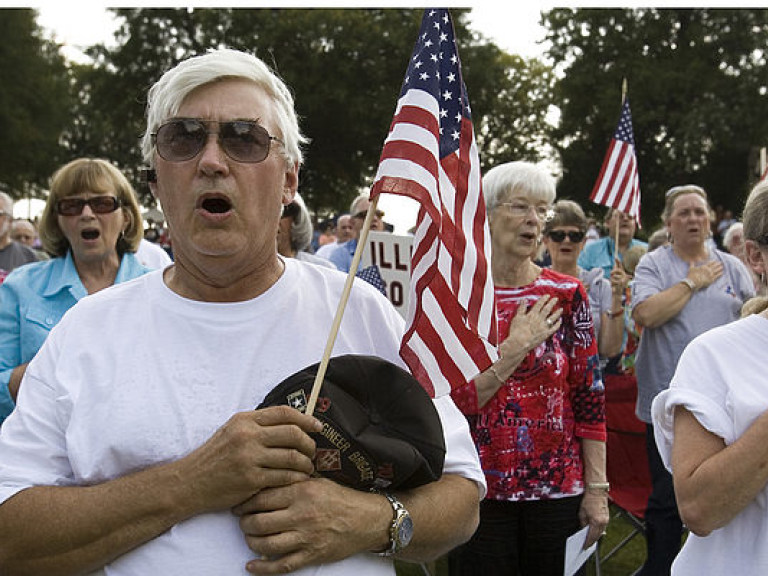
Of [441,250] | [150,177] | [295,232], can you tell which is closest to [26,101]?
[295,232]

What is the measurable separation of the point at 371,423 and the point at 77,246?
2816 millimetres

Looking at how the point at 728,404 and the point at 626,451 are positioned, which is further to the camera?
the point at 626,451

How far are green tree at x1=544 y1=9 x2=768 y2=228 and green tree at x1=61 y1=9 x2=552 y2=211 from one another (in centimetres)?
388

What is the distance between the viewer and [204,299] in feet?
7.16

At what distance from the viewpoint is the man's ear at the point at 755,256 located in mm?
2719

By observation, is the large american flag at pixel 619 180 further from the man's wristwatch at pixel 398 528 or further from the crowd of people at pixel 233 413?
the man's wristwatch at pixel 398 528

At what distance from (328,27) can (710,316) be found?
1238 inches

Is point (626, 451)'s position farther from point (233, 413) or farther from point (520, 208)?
point (233, 413)

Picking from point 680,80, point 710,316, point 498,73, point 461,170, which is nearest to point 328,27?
point 498,73

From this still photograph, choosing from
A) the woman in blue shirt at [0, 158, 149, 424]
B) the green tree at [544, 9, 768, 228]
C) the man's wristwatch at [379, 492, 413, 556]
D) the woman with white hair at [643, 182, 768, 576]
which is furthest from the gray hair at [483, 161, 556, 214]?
the green tree at [544, 9, 768, 228]

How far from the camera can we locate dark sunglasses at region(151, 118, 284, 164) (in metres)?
2.12

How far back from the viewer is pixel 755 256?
2770 millimetres

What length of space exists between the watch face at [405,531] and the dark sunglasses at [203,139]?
0.85 m

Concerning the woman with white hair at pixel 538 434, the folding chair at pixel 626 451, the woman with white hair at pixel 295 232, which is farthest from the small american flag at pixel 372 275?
the folding chair at pixel 626 451
